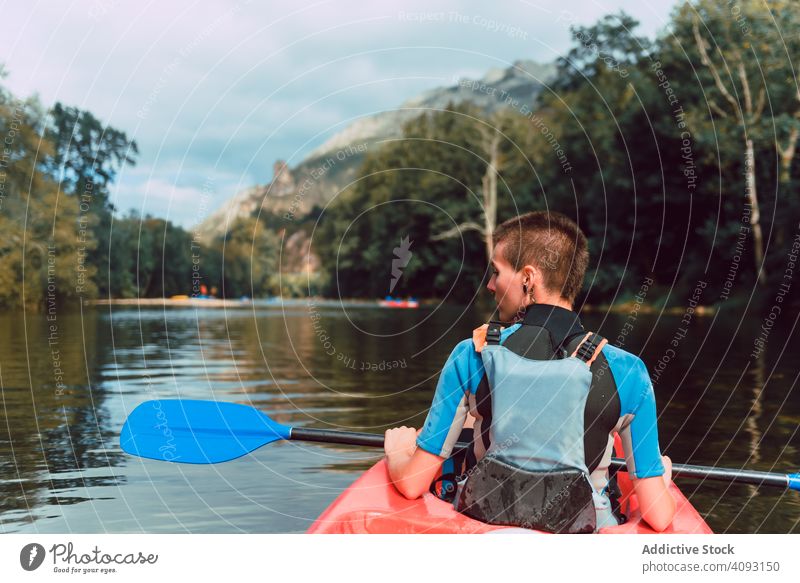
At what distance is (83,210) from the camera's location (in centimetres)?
4097

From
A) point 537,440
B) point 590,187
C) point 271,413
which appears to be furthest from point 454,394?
point 590,187

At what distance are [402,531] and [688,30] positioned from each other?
113ft

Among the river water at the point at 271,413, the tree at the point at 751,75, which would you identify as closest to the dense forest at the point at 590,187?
the tree at the point at 751,75

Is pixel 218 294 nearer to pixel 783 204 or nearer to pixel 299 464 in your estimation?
pixel 783 204

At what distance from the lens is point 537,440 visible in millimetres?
3705

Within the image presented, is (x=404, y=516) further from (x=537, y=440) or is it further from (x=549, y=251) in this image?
(x=549, y=251)

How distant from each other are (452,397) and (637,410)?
71 cm

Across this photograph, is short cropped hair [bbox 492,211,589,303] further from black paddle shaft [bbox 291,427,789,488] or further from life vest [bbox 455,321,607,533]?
black paddle shaft [bbox 291,427,789,488]

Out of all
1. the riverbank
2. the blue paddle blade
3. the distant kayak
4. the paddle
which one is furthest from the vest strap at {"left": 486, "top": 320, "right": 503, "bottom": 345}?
the distant kayak

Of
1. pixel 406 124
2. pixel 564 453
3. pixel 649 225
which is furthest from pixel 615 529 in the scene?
pixel 406 124

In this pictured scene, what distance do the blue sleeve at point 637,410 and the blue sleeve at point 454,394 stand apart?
42 cm

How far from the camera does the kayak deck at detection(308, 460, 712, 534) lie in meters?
4.06

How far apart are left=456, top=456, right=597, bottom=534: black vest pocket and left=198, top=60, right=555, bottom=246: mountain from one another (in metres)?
3.65

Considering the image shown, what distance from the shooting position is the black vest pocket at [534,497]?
12.3 feet
